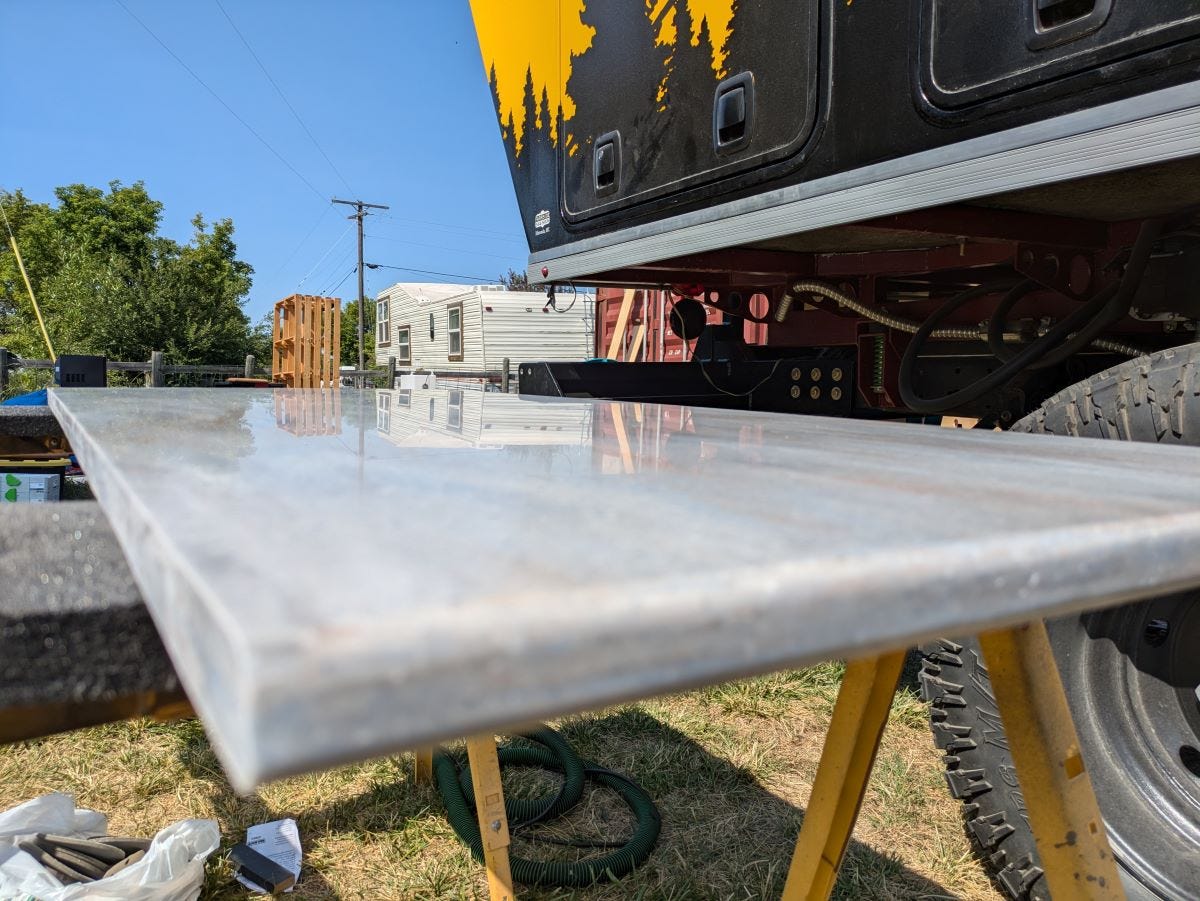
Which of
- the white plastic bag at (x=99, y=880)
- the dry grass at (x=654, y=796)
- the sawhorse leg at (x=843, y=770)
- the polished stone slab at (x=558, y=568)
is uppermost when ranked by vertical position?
the polished stone slab at (x=558, y=568)

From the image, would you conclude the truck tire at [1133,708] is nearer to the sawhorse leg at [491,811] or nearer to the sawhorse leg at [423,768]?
the sawhorse leg at [491,811]

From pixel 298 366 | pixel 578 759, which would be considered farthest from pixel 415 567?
pixel 298 366

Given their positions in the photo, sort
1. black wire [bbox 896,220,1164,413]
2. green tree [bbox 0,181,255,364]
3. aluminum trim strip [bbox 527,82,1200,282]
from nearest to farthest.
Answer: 1. aluminum trim strip [bbox 527,82,1200,282]
2. black wire [bbox 896,220,1164,413]
3. green tree [bbox 0,181,255,364]

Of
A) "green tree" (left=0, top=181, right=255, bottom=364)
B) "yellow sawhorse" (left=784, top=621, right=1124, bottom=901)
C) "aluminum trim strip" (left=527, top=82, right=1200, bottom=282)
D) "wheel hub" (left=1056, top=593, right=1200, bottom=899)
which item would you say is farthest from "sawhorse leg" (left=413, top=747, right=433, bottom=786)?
"green tree" (left=0, top=181, right=255, bottom=364)

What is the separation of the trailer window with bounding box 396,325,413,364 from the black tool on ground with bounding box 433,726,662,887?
24765 mm

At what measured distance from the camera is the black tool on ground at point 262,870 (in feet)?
7.46

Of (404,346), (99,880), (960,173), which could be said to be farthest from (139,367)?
(960,173)

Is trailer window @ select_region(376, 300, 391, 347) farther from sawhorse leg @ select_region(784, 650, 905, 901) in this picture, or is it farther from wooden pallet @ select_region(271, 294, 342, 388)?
sawhorse leg @ select_region(784, 650, 905, 901)

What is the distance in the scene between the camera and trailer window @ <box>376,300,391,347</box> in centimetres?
3019

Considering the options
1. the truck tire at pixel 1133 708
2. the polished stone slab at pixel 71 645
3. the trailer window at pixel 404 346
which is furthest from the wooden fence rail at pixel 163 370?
the polished stone slab at pixel 71 645

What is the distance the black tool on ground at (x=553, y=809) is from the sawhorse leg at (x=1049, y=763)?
1.67m

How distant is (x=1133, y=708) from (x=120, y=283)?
1205 inches

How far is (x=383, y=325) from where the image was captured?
101 ft

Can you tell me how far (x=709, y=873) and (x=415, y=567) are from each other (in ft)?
7.63
